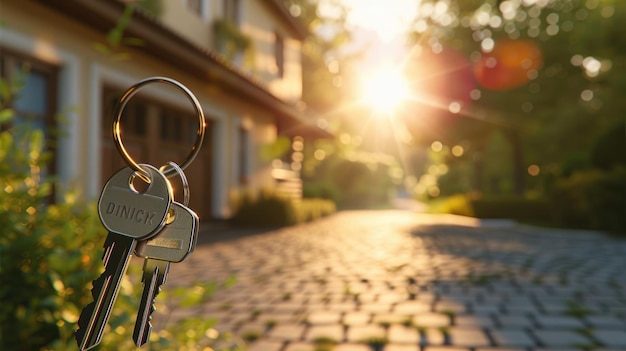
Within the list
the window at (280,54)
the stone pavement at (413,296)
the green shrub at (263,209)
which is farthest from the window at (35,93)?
the window at (280,54)

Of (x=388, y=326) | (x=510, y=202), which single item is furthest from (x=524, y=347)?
(x=510, y=202)

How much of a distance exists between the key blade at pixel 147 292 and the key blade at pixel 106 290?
36 millimetres

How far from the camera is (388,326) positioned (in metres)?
3.88

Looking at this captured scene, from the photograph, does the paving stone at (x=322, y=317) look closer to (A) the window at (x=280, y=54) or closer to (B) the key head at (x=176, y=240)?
(B) the key head at (x=176, y=240)

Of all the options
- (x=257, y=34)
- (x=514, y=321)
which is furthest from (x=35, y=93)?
(x=257, y=34)

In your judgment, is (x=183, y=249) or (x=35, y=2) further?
(x=35, y=2)

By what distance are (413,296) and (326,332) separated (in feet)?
4.82

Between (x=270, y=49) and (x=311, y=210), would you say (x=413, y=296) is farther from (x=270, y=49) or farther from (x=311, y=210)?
(x=270, y=49)

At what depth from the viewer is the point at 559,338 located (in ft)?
11.8

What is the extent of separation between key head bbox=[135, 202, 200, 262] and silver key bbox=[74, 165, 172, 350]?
0.02 meters

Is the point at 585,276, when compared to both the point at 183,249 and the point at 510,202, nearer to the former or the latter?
the point at 183,249

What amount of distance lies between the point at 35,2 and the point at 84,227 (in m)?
5.52

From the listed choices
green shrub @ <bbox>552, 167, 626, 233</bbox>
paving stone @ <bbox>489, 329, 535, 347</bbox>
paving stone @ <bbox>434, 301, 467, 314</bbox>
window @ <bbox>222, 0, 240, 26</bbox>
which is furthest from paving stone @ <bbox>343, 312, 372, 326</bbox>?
window @ <bbox>222, 0, 240, 26</bbox>

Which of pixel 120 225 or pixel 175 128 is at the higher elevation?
pixel 175 128
